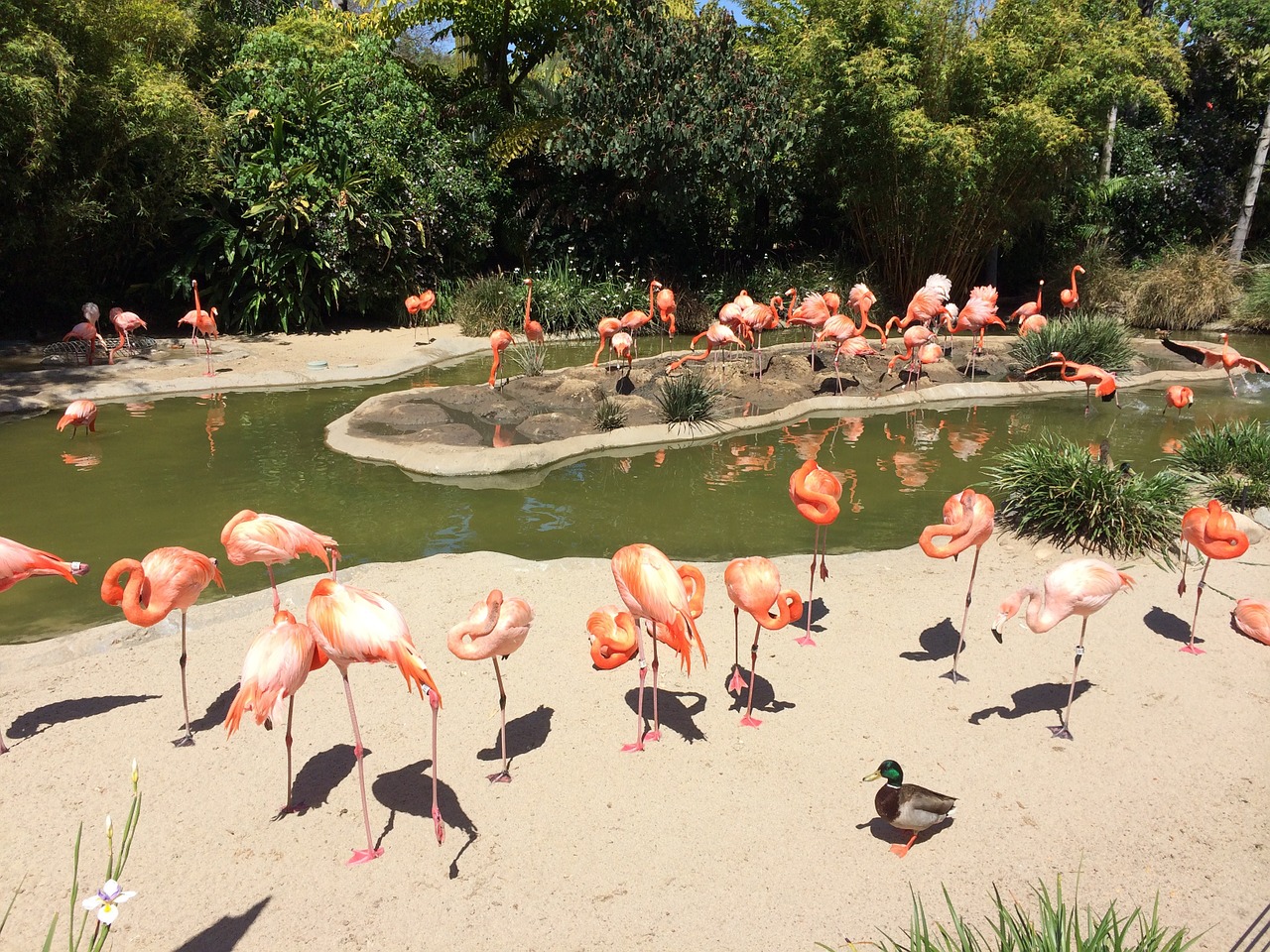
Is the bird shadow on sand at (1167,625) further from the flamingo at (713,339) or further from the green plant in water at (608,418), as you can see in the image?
the flamingo at (713,339)

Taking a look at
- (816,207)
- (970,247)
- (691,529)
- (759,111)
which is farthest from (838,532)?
(816,207)

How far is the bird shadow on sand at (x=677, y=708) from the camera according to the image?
3.99m

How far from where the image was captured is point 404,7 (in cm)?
1670

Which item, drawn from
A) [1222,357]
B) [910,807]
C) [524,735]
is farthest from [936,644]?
[1222,357]

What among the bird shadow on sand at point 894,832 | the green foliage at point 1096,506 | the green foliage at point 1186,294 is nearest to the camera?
the bird shadow on sand at point 894,832

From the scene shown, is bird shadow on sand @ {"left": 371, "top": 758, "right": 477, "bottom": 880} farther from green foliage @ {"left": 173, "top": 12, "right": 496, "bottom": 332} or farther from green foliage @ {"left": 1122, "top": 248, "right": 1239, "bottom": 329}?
green foliage @ {"left": 1122, "top": 248, "right": 1239, "bottom": 329}

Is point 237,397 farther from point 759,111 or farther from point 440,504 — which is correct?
point 759,111

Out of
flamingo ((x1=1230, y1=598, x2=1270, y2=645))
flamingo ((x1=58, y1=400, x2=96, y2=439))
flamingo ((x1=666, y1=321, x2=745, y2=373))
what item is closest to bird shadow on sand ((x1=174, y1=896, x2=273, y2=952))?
flamingo ((x1=1230, y1=598, x2=1270, y2=645))

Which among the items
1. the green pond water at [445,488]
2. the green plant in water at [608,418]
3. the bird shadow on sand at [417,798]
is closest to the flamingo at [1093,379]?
the green pond water at [445,488]

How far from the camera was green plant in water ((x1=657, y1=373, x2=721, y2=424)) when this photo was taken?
9219mm

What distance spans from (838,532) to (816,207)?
45.1ft

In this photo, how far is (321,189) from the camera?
14.1 m

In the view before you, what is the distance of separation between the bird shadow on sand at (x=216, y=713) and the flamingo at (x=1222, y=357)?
10.3 metres

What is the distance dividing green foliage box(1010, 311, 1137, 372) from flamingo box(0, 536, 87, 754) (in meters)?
10.6
